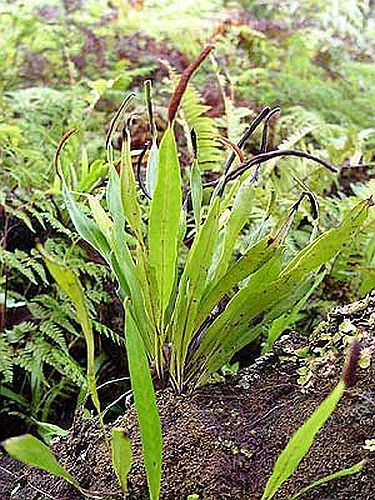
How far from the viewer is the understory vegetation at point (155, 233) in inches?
29.5

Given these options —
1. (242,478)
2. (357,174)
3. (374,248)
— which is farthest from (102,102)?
(242,478)

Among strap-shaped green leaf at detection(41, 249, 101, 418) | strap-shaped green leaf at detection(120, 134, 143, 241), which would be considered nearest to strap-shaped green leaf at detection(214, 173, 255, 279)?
strap-shaped green leaf at detection(120, 134, 143, 241)

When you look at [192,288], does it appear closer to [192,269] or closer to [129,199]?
[192,269]

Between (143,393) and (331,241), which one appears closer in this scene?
(143,393)

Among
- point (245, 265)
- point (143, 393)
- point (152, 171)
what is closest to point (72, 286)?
point (143, 393)

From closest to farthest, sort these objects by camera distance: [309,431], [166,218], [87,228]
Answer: [309,431] → [166,218] → [87,228]

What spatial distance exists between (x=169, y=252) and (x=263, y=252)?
0.38 feet

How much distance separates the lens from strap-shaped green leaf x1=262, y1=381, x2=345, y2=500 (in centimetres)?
54

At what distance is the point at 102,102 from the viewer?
8.33 ft

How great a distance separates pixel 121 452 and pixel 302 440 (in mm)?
187

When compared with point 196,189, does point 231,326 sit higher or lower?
lower

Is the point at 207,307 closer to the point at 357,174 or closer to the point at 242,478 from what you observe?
the point at 242,478

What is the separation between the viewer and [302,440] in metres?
0.57

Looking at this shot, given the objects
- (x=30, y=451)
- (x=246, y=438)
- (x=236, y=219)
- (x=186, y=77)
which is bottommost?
(x=246, y=438)
